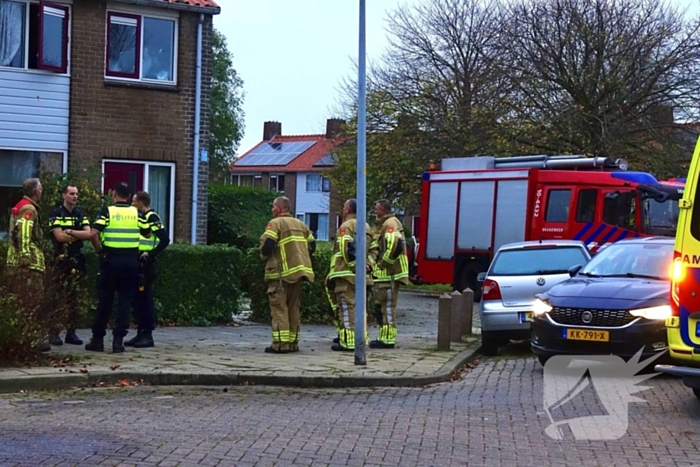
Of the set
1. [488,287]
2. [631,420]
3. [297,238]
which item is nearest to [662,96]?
[488,287]

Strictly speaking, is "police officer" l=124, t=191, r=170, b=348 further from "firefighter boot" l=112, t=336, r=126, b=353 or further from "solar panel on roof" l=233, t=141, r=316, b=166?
"solar panel on roof" l=233, t=141, r=316, b=166

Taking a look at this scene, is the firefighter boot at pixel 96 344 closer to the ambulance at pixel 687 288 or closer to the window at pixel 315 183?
the ambulance at pixel 687 288

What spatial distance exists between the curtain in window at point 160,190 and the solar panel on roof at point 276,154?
202ft

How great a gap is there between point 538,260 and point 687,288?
225 inches

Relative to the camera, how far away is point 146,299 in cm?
1281

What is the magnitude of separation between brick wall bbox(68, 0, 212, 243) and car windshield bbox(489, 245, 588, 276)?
767 cm

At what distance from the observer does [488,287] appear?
14.5 meters

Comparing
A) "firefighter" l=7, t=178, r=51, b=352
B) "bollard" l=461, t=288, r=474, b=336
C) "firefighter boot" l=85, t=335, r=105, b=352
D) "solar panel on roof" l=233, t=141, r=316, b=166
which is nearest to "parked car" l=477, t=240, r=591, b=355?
"bollard" l=461, t=288, r=474, b=336

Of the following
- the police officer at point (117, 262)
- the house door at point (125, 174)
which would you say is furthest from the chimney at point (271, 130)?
the police officer at point (117, 262)

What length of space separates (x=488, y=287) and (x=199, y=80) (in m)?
8.47

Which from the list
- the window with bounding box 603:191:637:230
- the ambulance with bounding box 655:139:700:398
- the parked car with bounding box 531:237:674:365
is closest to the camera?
the ambulance with bounding box 655:139:700:398

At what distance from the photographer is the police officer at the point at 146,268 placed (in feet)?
41.4

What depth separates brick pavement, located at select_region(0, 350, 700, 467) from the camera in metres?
7.09

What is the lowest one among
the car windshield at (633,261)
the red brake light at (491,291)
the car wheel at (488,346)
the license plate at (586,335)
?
the car wheel at (488,346)
